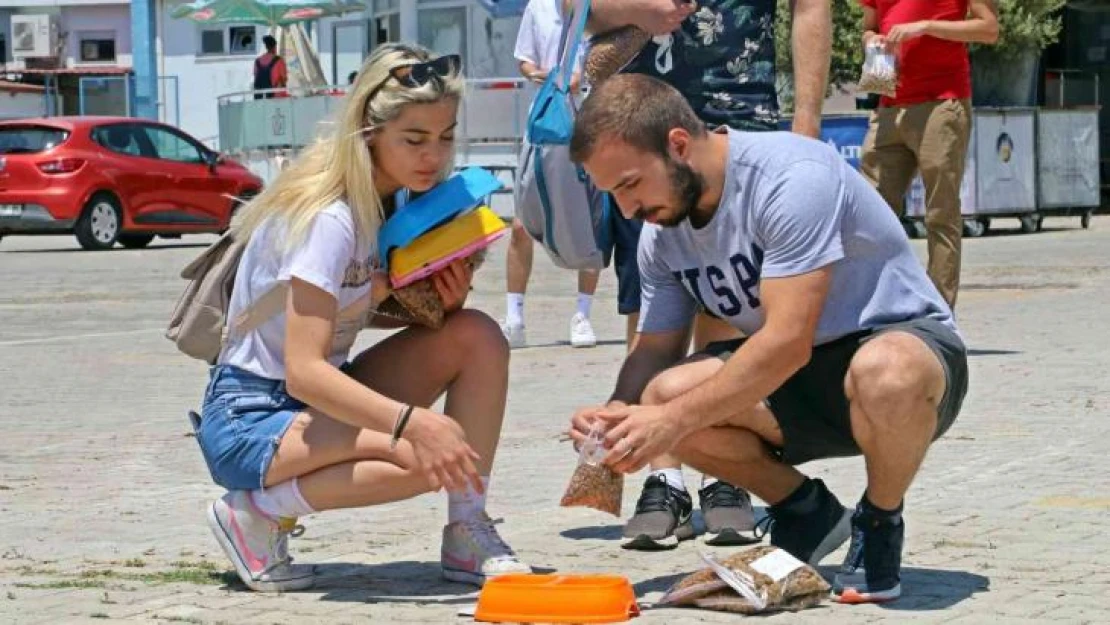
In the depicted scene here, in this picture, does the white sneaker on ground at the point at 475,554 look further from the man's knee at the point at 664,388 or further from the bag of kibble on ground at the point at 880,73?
the bag of kibble on ground at the point at 880,73

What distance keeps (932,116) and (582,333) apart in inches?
111

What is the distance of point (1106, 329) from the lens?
12.1m

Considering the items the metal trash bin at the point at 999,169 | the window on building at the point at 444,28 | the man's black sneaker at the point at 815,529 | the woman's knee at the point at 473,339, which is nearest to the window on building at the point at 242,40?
the window on building at the point at 444,28

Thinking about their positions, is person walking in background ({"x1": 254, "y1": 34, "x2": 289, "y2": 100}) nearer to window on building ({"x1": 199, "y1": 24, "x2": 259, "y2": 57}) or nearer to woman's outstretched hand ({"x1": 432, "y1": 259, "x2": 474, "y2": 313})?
window on building ({"x1": 199, "y1": 24, "x2": 259, "y2": 57})

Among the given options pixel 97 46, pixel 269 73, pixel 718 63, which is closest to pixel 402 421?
pixel 718 63

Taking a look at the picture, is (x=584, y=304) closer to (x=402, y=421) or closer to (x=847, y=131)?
(x=402, y=421)

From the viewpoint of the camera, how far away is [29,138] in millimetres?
26266

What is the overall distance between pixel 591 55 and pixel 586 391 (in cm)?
349

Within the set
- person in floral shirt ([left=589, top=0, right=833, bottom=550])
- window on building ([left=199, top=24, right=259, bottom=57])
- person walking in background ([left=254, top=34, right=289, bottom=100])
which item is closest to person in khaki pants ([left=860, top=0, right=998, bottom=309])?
person in floral shirt ([left=589, top=0, right=833, bottom=550])

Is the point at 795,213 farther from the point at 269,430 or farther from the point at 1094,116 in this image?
A: the point at 1094,116

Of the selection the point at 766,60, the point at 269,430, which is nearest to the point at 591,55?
the point at 766,60

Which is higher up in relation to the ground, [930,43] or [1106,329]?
[930,43]

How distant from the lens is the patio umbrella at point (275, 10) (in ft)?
113

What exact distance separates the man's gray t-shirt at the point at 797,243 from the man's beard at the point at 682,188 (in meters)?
0.10
